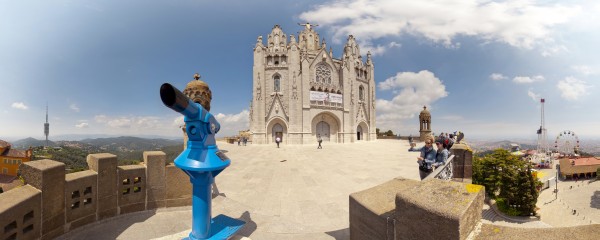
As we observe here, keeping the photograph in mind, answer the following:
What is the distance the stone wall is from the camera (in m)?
3.23

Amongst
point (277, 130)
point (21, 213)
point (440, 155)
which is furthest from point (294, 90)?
point (21, 213)

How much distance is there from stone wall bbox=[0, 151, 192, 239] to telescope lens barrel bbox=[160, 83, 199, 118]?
2385 millimetres

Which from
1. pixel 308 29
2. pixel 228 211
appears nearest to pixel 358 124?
pixel 308 29

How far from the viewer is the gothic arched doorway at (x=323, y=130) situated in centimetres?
3618

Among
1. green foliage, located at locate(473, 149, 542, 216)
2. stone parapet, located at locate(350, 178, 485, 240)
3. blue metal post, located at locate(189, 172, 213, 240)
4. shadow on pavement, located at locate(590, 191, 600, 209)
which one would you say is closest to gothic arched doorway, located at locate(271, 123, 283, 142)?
green foliage, located at locate(473, 149, 542, 216)

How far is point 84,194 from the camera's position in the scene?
170 inches

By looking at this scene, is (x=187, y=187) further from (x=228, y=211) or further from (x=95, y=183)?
(x=95, y=183)

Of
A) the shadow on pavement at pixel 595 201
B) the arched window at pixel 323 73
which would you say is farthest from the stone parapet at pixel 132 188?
the shadow on pavement at pixel 595 201

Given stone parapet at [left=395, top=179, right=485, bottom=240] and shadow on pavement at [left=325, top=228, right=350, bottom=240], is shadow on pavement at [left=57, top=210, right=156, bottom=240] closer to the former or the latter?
shadow on pavement at [left=325, top=228, right=350, bottom=240]

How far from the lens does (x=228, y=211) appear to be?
5.64 meters

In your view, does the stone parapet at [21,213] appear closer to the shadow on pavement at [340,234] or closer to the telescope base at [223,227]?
the telescope base at [223,227]

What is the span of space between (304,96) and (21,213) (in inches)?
1224

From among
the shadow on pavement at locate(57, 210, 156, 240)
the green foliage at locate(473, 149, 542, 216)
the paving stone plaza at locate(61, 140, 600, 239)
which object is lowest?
the green foliage at locate(473, 149, 542, 216)

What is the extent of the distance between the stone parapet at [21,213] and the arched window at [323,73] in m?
34.6
